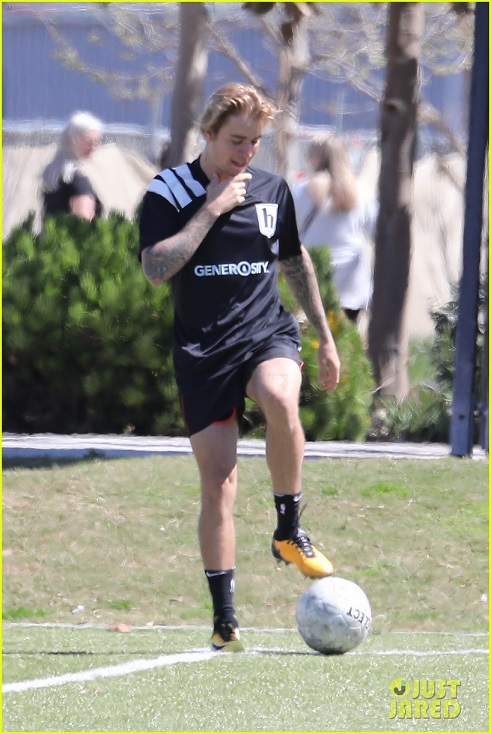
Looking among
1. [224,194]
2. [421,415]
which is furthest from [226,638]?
[421,415]

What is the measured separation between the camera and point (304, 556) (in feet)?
21.5

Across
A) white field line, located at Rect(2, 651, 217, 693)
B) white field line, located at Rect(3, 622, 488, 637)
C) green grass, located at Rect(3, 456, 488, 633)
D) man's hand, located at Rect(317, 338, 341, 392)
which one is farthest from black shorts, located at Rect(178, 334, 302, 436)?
green grass, located at Rect(3, 456, 488, 633)

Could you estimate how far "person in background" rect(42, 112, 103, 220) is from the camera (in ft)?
38.1

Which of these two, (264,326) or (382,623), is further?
(382,623)

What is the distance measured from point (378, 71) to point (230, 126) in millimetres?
15642

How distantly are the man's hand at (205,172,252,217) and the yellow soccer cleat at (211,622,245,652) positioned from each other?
1.76 m

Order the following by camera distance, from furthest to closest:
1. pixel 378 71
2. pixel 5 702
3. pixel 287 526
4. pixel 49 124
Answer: pixel 49 124, pixel 378 71, pixel 287 526, pixel 5 702

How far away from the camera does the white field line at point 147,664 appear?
5.66m

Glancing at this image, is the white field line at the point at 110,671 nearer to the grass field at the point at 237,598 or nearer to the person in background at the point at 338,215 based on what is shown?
the grass field at the point at 237,598

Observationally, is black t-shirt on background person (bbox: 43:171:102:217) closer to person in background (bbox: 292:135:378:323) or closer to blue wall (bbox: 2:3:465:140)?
person in background (bbox: 292:135:378:323)

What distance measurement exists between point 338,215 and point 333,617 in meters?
6.75

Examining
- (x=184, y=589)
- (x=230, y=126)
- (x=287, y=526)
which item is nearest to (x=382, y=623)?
(x=184, y=589)

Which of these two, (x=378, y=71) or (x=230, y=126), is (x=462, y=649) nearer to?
(x=230, y=126)

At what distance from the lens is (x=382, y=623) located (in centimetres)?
832
